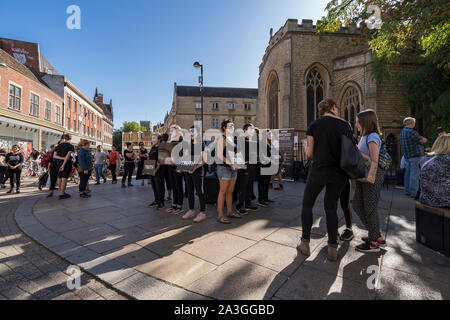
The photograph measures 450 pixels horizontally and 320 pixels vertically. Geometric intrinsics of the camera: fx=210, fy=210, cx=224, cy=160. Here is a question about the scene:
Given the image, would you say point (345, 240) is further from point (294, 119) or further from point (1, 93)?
point (1, 93)

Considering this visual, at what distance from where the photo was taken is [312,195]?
2.49 metres

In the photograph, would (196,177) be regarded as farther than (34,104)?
No

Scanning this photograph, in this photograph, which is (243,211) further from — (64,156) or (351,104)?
(351,104)

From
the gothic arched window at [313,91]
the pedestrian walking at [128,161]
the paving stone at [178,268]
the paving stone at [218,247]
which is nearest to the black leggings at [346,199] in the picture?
the paving stone at [218,247]

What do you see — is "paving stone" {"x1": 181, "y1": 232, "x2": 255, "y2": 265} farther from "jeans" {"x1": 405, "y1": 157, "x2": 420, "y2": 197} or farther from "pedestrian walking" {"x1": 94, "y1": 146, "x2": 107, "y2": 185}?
"pedestrian walking" {"x1": 94, "y1": 146, "x2": 107, "y2": 185}

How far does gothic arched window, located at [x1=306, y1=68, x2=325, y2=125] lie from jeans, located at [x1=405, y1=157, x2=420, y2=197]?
11004 mm

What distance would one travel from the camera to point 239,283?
203cm

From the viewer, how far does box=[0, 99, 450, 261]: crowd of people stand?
2.44 metres

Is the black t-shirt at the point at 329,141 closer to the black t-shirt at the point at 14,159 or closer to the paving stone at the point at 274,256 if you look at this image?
the paving stone at the point at 274,256

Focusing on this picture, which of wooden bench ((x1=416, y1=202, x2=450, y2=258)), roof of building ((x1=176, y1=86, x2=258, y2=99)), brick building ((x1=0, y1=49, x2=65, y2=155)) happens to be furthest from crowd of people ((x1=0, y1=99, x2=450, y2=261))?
roof of building ((x1=176, y1=86, x2=258, y2=99))

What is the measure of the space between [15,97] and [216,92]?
144ft

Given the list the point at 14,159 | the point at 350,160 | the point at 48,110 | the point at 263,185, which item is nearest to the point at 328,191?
the point at 350,160

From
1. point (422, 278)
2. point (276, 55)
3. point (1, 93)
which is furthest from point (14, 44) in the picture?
point (422, 278)
